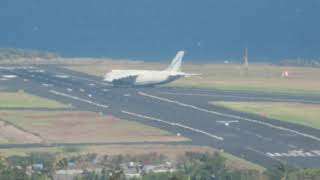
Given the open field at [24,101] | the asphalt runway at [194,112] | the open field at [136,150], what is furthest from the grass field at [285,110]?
the open field at [136,150]

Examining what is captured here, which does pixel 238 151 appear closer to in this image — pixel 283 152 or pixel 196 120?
pixel 283 152

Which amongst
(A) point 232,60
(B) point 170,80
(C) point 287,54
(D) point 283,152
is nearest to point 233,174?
(D) point 283,152

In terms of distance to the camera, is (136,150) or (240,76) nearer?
(136,150)

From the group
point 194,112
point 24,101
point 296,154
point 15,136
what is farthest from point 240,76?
point 296,154

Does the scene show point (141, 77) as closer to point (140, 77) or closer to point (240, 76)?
point (140, 77)

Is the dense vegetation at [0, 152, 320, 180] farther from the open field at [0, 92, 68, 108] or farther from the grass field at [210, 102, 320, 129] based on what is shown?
the open field at [0, 92, 68, 108]

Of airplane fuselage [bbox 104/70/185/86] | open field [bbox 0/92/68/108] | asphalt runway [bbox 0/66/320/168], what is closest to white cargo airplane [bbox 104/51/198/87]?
airplane fuselage [bbox 104/70/185/86]

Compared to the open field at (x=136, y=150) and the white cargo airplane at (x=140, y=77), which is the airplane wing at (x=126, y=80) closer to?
the white cargo airplane at (x=140, y=77)
